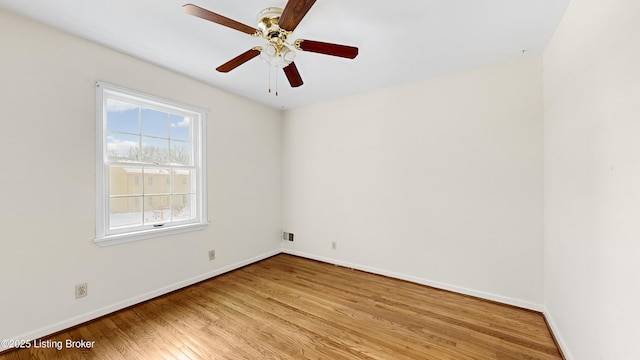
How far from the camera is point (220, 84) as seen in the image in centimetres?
308

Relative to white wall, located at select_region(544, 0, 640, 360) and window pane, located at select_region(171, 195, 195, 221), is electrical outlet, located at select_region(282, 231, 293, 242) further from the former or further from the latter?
white wall, located at select_region(544, 0, 640, 360)

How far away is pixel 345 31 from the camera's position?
2.00 m

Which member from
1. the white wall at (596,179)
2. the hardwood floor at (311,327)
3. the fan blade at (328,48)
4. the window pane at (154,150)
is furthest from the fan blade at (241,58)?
the hardwood floor at (311,327)

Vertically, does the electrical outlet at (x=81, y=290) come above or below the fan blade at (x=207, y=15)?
below

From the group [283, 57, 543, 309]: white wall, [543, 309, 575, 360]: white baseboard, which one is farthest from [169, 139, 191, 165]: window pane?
[543, 309, 575, 360]: white baseboard

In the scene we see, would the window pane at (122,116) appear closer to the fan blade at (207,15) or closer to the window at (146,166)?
the window at (146,166)

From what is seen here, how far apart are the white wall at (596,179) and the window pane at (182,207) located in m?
3.62

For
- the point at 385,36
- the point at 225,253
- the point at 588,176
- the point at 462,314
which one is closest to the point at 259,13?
the point at 385,36

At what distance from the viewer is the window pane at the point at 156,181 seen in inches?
103

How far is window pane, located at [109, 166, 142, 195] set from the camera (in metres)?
2.36

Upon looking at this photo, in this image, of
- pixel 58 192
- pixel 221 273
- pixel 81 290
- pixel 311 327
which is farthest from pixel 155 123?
pixel 311 327

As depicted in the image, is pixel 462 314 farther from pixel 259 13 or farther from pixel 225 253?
pixel 259 13

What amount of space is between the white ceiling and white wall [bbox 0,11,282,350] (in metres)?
0.20

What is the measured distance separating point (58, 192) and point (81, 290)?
34.5 inches
